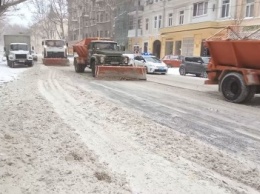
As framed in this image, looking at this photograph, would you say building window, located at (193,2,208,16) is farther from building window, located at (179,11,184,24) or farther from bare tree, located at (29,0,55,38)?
bare tree, located at (29,0,55,38)

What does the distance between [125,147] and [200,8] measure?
3319cm

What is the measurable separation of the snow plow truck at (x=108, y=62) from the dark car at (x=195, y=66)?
630 cm

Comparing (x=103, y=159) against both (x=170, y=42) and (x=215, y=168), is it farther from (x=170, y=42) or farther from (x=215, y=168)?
(x=170, y=42)

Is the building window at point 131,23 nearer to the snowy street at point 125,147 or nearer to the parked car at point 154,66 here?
the parked car at point 154,66

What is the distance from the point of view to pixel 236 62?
1111 centimetres

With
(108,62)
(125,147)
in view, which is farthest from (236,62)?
(108,62)

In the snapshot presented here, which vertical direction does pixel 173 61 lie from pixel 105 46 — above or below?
below

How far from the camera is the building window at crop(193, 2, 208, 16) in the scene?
35281 mm

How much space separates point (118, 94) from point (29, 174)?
24.1 feet

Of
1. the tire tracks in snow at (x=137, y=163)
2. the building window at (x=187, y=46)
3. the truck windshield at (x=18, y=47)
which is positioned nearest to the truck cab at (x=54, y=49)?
the truck windshield at (x=18, y=47)

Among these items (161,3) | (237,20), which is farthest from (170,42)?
(237,20)

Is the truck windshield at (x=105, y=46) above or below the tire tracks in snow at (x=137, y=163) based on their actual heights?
above

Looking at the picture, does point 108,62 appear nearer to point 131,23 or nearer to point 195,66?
point 195,66

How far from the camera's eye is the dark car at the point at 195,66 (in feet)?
72.7
